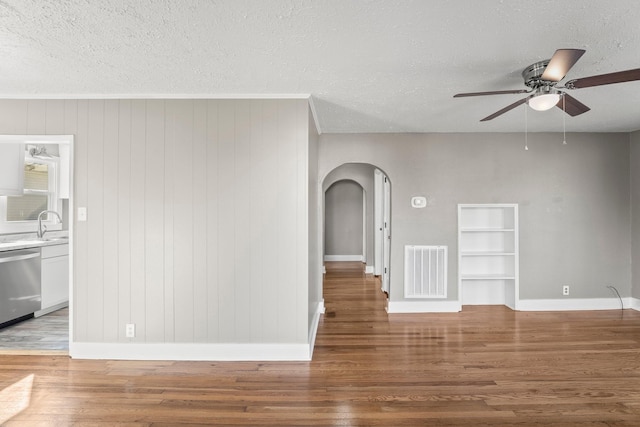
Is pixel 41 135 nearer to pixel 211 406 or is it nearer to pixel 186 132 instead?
pixel 186 132

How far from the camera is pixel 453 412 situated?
2.18 metres

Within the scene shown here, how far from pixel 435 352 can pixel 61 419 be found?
2.90 m

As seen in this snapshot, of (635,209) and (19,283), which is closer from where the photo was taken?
(19,283)

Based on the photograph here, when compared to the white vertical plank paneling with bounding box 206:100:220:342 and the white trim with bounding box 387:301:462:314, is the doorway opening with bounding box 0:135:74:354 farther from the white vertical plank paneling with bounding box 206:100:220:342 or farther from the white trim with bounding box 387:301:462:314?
the white trim with bounding box 387:301:462:314

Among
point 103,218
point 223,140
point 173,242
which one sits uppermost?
point 223,140

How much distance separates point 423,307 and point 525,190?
6.79 ft

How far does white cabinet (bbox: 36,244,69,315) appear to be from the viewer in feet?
13.8

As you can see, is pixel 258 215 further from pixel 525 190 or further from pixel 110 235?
pixel 525 190

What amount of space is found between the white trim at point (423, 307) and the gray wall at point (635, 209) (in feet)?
7.63

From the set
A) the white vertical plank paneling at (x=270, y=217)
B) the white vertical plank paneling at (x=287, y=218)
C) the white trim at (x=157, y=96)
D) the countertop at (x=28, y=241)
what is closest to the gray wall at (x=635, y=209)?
the white trim at (x=157, y=96)

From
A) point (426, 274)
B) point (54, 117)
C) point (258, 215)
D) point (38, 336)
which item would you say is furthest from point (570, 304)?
point (38, 336)

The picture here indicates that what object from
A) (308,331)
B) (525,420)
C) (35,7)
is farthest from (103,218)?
(525,420)

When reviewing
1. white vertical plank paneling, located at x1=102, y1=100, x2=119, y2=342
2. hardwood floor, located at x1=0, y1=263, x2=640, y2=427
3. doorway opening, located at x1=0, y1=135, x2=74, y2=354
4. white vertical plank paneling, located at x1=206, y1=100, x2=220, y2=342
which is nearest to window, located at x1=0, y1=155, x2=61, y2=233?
doorway opening, located at x1=0, y1=135, x2=74, y2=354

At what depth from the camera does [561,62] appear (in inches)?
72.4
